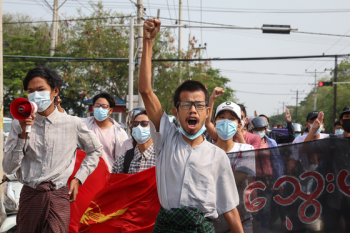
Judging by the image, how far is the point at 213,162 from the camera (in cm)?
265

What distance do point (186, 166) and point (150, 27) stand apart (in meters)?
0.96

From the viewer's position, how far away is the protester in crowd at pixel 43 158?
3.04m

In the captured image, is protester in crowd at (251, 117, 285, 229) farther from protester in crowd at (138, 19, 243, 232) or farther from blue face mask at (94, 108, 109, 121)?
blue face mask at (94, 108, 109, 121)

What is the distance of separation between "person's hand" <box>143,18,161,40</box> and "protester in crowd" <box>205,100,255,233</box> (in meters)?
1.66

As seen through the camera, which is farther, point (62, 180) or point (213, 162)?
point (62, 180)

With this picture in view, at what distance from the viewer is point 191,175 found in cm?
256

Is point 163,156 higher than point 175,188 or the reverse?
higher

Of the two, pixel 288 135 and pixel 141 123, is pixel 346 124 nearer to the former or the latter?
pixel 141 123

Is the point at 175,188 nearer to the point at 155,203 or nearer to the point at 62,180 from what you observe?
the point at 62,180

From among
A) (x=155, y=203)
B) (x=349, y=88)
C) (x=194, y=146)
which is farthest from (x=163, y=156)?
(x=349, y=88)

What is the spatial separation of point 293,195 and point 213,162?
178cm

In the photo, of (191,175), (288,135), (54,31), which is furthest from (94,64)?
(191,175)

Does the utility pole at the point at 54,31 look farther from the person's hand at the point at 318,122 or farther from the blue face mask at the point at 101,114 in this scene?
the person's hand at the point at 318,122

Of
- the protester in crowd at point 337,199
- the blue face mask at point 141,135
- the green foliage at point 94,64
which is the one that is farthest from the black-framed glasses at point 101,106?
the green foliage at point 94,64
